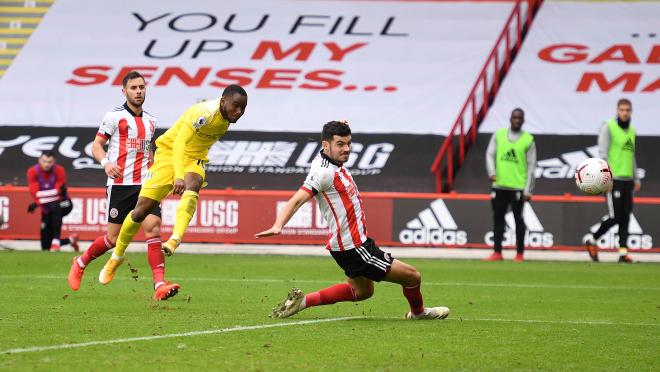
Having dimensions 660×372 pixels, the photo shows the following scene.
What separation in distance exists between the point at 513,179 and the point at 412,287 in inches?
373

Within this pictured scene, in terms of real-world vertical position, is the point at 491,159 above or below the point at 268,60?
below

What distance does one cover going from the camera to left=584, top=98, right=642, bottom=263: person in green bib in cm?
1845

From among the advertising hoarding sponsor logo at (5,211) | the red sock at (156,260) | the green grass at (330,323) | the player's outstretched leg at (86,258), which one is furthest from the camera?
the advertising hoarding sponsor logo at (5,211)

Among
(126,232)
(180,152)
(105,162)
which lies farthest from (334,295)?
(105,162)

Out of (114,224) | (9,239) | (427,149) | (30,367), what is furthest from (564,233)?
(30,367)

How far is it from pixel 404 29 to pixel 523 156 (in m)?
8.38

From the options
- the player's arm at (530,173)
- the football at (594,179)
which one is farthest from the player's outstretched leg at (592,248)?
the football at (594,179)

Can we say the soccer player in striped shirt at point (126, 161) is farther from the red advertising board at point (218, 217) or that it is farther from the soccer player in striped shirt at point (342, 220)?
the red advertising board at point (218, 217)

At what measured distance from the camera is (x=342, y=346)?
310 inches

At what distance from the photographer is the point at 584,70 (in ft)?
84.3

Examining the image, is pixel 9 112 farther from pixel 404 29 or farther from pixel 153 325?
pixel 153 325

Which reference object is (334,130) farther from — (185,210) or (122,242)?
(122,242)

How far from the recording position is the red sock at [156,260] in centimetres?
1125

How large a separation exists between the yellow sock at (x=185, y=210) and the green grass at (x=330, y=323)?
0.67 meters
